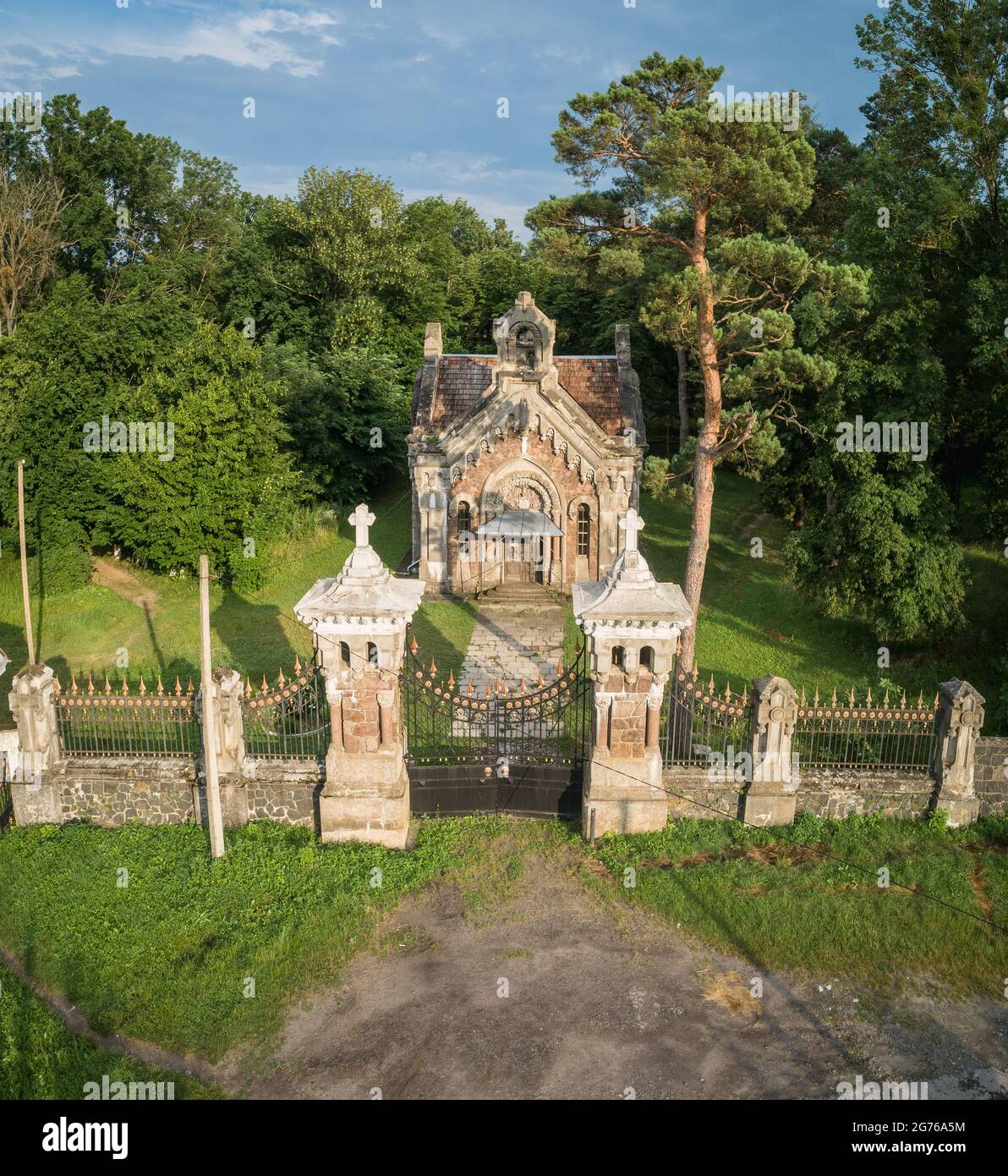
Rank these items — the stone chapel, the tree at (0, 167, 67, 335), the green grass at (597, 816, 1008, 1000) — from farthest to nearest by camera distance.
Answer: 1. the tree at (0, 167, 67, 335)
2. the stone chapel
3. the green grass at (597, 816, 1008, 1000)

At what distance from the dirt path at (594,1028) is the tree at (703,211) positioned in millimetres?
9675

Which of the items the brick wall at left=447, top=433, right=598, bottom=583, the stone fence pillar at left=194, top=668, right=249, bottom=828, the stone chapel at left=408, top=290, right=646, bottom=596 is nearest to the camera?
the stone fence pillar at left=194, top=668, right=249, bottom=828

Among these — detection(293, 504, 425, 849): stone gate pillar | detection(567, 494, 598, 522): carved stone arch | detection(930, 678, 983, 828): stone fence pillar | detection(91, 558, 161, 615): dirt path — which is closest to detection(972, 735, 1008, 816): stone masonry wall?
detection(930, 678, 983, 828): stone fence pillar

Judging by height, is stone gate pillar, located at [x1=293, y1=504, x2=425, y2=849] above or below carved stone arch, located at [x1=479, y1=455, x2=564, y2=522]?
below

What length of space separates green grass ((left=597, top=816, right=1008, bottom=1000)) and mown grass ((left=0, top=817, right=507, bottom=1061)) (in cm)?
284

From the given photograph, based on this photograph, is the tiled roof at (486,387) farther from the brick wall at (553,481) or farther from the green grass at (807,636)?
the green grass at (807,636)

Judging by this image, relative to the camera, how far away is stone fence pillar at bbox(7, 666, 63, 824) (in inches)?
559

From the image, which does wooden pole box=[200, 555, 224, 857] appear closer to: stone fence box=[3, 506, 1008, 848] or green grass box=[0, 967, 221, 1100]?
stone fence box=[3, 506, 1008, 848]

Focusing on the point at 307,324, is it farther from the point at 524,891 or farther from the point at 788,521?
the point at 524,891

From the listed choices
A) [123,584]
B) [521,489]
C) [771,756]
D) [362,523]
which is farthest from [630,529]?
[123,584]

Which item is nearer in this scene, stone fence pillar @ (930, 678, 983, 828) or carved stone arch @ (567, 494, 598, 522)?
stone fence pillar @ (930, 678, 983, 828)

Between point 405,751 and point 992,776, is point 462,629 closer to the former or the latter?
point 405,751

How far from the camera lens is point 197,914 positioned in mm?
12250
